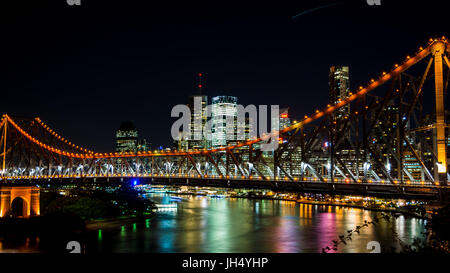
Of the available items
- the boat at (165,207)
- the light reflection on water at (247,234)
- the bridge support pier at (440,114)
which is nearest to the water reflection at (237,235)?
the light reflection on water at (247,234)

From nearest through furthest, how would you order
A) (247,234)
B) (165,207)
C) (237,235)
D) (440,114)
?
(440,114) < (237,235) < (247,234) < (165,207)

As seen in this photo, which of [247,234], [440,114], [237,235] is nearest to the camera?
[440,114]

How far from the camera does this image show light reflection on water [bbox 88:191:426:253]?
41.3 metres

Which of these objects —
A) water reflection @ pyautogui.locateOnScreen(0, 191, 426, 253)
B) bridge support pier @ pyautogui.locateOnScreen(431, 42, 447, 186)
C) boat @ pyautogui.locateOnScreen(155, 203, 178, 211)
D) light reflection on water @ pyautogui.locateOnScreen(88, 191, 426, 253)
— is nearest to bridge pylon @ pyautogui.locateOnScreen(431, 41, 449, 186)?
bridge support pier @ pyautogui.locateOnScreen(431, 42, 447, 186)

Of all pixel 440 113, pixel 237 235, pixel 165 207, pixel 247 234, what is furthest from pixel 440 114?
pixel 165 207

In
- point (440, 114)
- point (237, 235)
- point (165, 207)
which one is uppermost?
point (440, 114)

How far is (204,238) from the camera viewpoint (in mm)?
47125

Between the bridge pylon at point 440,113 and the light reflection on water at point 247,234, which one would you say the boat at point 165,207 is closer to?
→ the light reflection on water at point 247,234

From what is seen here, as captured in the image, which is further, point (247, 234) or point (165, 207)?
point (165, 207)

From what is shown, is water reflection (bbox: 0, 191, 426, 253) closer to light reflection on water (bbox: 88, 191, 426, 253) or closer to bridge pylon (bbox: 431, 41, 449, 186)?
light reflection on water (bbox: 88, 191, 426, 253)

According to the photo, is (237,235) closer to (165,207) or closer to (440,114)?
(440,114)

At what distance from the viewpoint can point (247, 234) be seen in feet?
161

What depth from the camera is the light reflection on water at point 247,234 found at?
136ft
